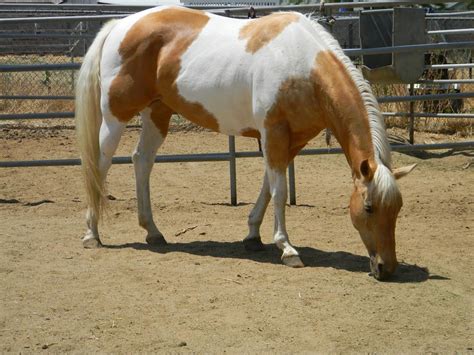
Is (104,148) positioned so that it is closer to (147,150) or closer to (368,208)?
(147,150)

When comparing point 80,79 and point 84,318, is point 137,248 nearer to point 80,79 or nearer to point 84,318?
point 80,79

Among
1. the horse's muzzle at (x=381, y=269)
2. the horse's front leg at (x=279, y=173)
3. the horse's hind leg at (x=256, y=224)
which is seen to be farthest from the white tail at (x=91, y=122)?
the horse's muzzle at (x=381, y=269)

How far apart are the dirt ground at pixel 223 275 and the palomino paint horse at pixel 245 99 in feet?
1.18

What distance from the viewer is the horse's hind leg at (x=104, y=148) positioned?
584cm

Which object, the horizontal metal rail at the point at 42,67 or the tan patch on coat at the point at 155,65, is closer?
the tan patch on coat at the point at 155,65

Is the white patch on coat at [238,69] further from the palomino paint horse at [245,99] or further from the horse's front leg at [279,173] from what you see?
the horse's front leg at [279,173]

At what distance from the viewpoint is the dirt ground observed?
3.73 m

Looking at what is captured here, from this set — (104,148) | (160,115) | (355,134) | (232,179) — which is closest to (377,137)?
(355,134)

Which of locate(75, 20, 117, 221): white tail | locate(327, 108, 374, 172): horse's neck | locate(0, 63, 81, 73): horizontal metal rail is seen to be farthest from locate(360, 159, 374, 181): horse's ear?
locate(0, 63, 81, 73): horizontal metal rail

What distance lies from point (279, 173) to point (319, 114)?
50 centimetres

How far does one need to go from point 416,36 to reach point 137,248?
13.7ft

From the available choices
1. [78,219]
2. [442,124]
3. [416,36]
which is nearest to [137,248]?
[78,219]

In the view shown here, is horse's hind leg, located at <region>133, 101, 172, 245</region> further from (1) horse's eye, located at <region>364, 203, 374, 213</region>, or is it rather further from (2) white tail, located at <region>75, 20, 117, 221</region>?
(1) horse's eye, located at <region>364, 203, 374, 213</region>

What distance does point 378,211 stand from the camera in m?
4.63
